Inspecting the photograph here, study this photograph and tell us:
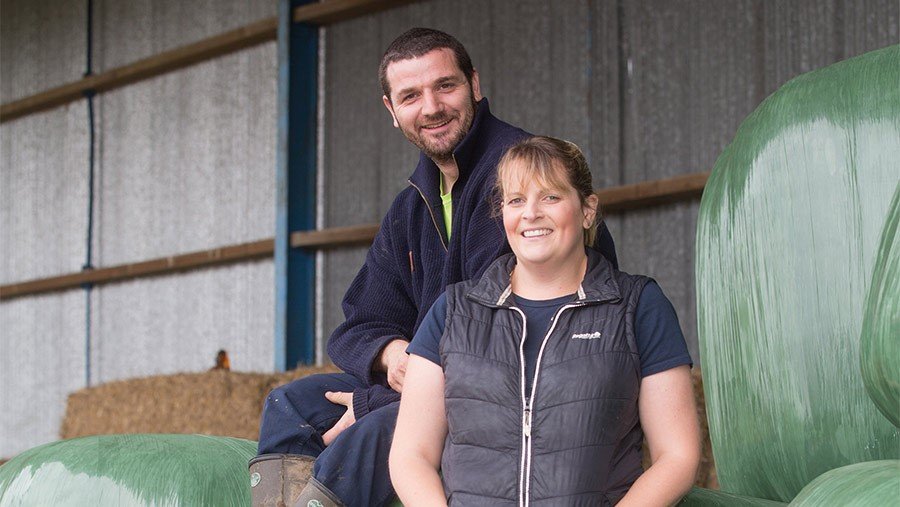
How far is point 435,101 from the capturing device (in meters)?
1.84

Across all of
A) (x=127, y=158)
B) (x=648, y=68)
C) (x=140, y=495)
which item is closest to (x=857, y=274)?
(x=140, y=495)

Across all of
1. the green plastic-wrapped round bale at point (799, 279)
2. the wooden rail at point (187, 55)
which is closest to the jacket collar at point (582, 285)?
the green plastic-wrapped round bale at point (799, 279)

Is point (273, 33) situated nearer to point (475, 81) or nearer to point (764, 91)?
point (764, 91)

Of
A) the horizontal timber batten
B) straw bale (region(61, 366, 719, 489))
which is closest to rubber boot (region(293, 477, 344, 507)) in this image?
the horizontal timber batten

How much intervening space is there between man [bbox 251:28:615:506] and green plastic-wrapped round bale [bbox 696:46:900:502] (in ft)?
0.58

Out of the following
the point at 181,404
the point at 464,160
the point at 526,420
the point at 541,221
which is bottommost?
the point at 181,404

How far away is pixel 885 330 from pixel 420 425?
0.62 meters

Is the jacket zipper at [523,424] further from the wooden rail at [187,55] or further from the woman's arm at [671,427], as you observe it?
the wooden rail at [187,55]

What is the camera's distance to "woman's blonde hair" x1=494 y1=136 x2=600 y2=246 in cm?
145

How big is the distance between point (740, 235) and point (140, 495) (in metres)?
0.79

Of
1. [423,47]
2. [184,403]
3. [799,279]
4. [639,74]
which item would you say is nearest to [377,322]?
[423,47]

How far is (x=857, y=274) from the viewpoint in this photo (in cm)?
150

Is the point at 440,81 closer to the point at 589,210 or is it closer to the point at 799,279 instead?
the point at 589,210

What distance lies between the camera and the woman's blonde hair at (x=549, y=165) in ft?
4.76
